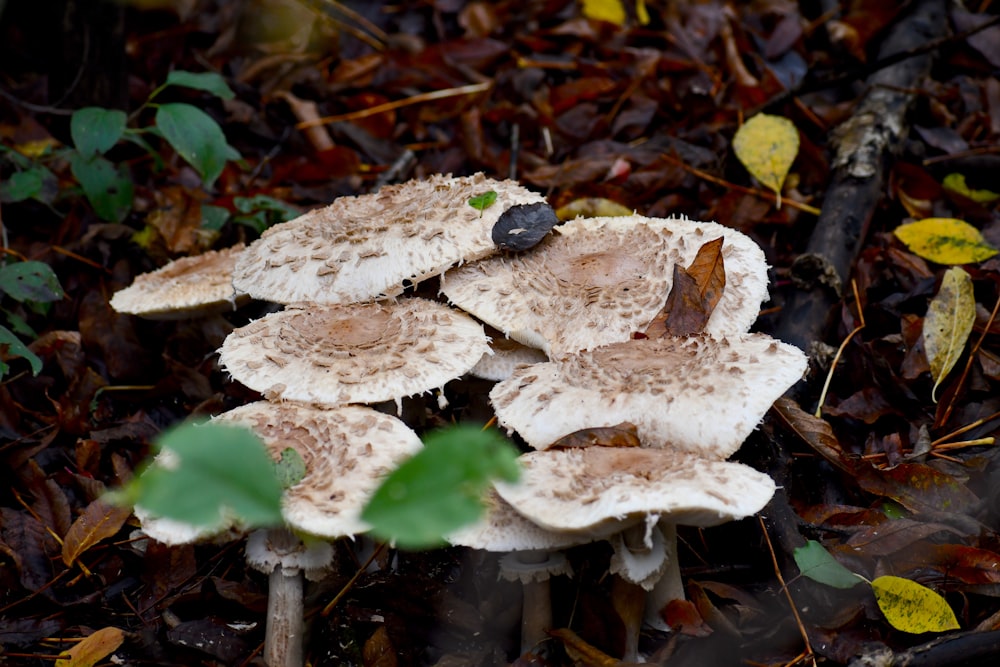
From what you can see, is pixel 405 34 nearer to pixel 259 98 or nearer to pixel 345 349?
pixel 259 98

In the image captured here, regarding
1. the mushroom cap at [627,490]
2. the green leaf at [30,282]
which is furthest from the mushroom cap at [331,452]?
the green leaf at [30,282]

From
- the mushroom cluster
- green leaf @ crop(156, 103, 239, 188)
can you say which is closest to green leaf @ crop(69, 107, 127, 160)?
green leaf @ crop(156, 103, 239, 188)

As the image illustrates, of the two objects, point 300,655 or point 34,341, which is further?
point 34,341

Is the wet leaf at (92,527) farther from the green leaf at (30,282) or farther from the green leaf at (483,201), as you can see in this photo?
the green leaf at (483,201)

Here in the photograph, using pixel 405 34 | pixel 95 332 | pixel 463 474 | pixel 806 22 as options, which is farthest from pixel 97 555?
pixel 806 22

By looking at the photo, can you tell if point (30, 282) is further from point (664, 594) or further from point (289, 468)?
point (664, 594)

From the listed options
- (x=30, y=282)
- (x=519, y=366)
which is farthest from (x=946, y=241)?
(x=30, y=282)

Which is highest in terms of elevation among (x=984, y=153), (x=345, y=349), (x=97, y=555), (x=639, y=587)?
(x=984, y=153)
